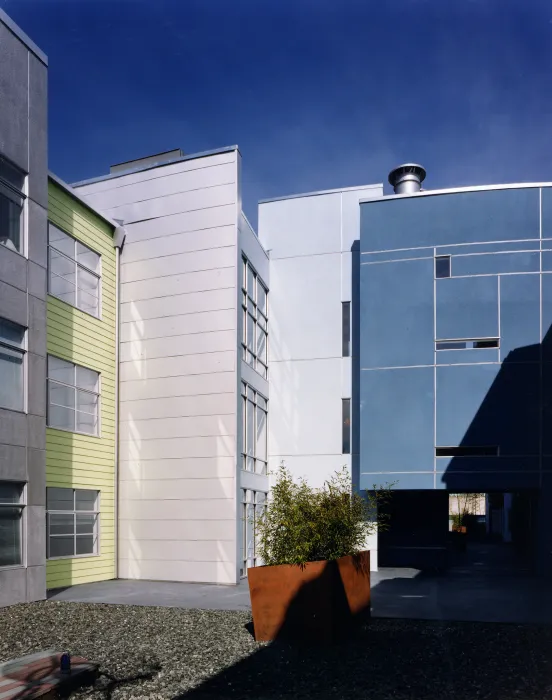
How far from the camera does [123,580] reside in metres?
17.0

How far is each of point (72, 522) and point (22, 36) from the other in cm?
1023

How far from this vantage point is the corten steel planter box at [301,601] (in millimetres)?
8742

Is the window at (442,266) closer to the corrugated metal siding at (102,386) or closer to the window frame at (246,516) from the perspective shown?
the window frame at (246,516)

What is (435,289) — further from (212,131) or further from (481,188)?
(212,131)

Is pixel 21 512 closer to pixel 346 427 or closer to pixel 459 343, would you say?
pixel 346 427

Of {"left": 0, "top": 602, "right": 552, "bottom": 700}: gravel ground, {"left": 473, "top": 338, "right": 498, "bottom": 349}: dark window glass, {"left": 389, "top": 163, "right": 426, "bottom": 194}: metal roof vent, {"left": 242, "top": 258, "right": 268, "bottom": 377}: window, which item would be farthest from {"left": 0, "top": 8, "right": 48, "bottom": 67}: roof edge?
{"left": 473, "top": 338, "right": 498, "bottom": 349}: dark window glass

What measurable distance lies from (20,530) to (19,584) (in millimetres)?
946

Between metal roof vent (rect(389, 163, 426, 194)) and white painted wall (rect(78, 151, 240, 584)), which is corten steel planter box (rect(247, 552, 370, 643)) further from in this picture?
metal roof vent (rect(389, 163, 426, 194))

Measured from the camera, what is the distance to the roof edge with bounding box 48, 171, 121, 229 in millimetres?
15735

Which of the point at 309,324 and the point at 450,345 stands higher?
the point at 309,324

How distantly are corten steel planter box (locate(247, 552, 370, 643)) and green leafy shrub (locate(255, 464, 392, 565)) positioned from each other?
214mm

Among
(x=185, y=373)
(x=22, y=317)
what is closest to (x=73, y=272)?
(x=185, y=373)

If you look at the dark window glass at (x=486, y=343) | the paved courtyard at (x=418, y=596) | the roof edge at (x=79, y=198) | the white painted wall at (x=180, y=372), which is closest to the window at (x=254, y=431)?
the white painted wall at (x=180, y=372)

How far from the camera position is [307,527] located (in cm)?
911
